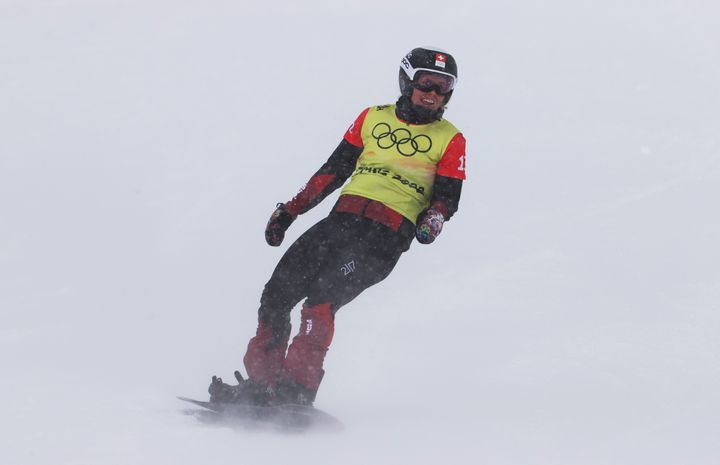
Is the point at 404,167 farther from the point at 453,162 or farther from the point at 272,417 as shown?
the point at 272,417

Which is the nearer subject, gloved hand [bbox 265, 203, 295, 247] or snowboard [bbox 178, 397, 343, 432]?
snowboard [bbox 178, 397, 343, 432]

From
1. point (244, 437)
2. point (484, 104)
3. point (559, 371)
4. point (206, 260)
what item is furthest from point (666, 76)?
point (244, 437)

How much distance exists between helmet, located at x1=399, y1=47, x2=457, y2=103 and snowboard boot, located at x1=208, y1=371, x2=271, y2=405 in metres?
1.88

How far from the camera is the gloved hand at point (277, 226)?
6469 mm

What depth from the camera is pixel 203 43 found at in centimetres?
1484

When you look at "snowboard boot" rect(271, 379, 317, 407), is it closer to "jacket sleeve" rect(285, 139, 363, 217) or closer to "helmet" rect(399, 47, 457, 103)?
"jacket sleeve" rect(285, 139, 363, 217)

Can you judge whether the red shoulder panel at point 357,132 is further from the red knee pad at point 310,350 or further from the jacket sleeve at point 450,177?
the red knee pad at point 310,350

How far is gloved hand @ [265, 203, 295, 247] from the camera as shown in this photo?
21.2 ft

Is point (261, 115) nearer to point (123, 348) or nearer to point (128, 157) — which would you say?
point (128, 157)

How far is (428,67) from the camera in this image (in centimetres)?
640

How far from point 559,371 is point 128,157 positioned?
630 cm

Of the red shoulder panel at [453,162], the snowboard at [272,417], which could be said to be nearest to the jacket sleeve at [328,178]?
the red shoulder panel at [453,162]

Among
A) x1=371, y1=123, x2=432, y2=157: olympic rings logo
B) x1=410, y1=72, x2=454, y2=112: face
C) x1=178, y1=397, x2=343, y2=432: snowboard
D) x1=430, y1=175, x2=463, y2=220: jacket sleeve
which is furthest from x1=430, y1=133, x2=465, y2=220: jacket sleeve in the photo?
x1=178, y1=397, x2=343, y2=432: snowboard

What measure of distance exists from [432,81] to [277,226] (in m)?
1.20
